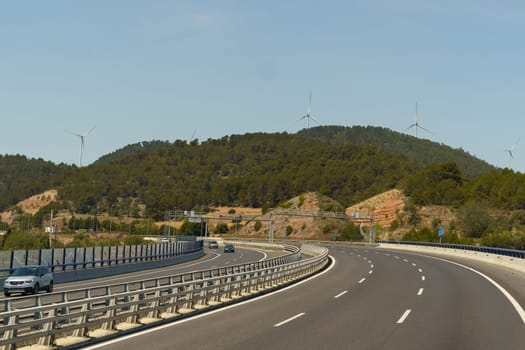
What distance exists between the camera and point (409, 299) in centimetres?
2789

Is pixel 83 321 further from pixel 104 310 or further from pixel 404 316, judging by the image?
pixel 404 316

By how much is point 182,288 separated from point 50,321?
898 centimetres

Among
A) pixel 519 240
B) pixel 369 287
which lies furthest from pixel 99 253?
pixel 519 240

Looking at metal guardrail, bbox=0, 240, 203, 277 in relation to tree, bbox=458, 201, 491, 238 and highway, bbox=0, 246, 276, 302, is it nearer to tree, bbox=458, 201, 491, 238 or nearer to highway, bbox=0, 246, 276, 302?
highway, bbox=0, 246, 276, 302

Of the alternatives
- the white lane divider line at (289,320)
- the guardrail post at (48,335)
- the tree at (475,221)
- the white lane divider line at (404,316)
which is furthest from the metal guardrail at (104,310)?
the tree at (475,221)

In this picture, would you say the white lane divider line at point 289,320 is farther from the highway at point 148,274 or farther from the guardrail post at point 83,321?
the highway at point 148,274

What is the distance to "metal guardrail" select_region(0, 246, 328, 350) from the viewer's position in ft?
49.6

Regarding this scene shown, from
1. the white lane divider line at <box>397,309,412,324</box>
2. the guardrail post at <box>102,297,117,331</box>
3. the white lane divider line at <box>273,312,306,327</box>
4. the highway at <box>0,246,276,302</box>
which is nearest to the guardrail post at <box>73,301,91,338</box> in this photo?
the guardrail post at <box>102,297,117,331</box>

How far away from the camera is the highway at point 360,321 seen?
1666cm

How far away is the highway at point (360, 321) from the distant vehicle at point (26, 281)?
12.1 metres

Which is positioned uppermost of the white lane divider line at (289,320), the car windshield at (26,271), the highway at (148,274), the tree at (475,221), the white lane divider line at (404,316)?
the tree at (475,221)

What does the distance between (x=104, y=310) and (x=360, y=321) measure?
724 cm

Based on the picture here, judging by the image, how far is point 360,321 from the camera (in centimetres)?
2097

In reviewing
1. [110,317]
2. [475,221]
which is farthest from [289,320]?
[475,221]
